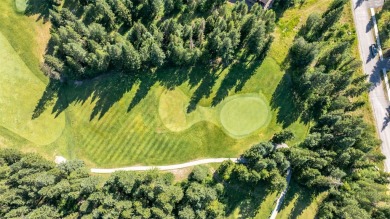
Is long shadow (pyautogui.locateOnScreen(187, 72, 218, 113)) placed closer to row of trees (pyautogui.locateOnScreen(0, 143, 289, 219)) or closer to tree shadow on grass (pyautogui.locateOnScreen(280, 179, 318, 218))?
row of trees (pyautogui.locateOnScreen(0, 143, 289, 219))

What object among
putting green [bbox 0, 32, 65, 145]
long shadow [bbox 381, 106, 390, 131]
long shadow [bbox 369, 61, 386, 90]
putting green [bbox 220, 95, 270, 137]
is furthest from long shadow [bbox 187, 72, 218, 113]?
long shadow [bbox 381, 106, 390, 131]

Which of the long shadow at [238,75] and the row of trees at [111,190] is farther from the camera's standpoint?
the long shadow at [238,75]

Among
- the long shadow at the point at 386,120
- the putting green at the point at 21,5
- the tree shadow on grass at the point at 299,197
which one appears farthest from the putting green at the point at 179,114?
the putting green at the point at 21,5

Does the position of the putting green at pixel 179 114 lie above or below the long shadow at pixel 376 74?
below

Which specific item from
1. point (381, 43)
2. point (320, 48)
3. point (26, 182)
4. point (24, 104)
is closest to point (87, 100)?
point (24, 104)

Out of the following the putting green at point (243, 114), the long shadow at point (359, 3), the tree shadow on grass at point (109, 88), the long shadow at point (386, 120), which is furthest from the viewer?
the long shadow at point (359, 3)

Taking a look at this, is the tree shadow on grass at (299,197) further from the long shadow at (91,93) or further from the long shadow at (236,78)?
the long shadow at (91,93)

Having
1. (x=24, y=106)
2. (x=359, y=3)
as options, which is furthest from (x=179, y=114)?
(x=359, y=3)

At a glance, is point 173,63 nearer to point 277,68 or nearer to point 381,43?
point 277,68
